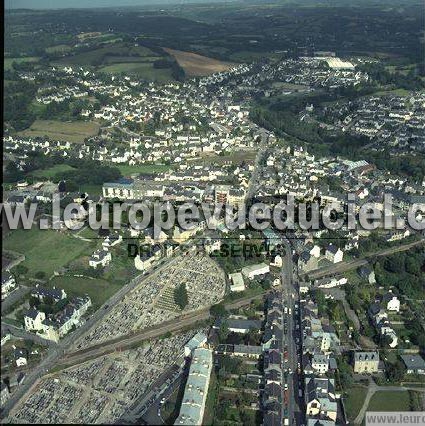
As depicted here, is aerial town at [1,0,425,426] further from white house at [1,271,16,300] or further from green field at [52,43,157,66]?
green field at [52,43,157,66]

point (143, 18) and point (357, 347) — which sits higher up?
point (143, 18)

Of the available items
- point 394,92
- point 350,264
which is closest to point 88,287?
point 350,264

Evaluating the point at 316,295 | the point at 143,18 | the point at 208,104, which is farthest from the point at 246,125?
the point at 143,18

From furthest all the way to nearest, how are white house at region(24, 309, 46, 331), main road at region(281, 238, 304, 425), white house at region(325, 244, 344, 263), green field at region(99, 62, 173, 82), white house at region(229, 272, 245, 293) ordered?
green field at region(99, 62, 173, 82)
white house at region(325, 244, 344, 263)
white house at region(229, 272, 245, 293)
white house at region(24, 309, 46, 331)
main road at region(281, 238, 304, 425)

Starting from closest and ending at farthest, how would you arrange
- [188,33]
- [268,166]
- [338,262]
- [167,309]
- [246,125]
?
[167,309], [338,262], [268,166], [246,125], [188,33]

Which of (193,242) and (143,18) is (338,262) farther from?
(143,18)

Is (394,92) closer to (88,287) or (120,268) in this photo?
(120,268)

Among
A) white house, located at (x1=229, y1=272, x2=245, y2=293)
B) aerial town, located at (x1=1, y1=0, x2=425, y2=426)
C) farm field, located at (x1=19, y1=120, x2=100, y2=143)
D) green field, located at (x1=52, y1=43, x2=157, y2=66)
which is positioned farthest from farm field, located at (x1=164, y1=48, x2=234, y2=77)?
white house, located at (x1=229, y1=272, x2=245, y2=293)
